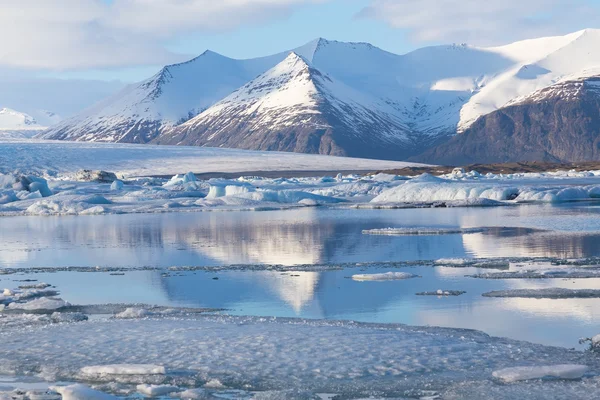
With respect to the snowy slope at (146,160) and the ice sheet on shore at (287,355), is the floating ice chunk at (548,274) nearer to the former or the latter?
the ice sheet on shore at (287,355)

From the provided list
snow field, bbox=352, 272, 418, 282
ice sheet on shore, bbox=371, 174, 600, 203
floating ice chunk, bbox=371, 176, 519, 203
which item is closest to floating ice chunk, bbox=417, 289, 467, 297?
snow field, bbox=352, 272, 418, 282

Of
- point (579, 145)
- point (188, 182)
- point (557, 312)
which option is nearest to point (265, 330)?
point (557, 312)

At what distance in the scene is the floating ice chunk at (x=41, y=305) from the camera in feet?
35.8

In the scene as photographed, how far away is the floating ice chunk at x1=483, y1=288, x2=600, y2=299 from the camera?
34.8ft

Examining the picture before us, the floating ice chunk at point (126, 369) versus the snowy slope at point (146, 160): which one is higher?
the snowy slope at point (146, 160)

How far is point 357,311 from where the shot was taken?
404 inches

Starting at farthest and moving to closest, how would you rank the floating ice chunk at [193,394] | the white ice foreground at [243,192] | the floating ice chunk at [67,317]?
the white ice foreground at [243,192] < the floating ice chunk at [67,317] < the floating ice chunk at [193,394]

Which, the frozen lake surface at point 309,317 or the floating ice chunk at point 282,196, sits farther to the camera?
the floating ice chunk at point 282,196

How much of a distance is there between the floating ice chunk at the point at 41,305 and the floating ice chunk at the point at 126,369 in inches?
139

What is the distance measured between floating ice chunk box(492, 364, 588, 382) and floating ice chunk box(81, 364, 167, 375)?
114 inches

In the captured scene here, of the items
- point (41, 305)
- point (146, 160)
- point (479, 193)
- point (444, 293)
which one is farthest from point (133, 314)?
point (146, 160)

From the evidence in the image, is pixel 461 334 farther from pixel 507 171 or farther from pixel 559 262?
pixel 507 171

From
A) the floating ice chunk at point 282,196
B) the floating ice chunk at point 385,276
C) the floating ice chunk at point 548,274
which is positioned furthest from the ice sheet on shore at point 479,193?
the floating ice chunk at point 385,276

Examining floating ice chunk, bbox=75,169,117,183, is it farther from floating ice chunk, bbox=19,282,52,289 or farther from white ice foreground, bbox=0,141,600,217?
floating ice chunk, bbox=19,282,52,289
